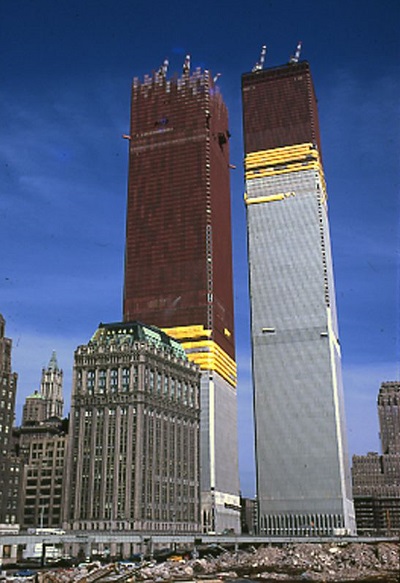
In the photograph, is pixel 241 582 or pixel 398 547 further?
pixel 398 547

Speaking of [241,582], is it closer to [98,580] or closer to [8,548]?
[98,580]

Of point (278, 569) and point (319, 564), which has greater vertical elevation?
point (319, 564)

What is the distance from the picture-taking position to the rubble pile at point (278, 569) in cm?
10088

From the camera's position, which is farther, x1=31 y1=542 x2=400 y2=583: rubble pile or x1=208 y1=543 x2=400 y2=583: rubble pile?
x1=208 y1=543 x2=400 y2=583: rubble pile

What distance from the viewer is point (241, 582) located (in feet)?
315

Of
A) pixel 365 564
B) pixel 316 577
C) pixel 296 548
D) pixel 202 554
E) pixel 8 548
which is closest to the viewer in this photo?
pixel 316 577

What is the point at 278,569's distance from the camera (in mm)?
124875

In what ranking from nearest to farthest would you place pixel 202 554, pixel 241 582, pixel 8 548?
pixel 241 582 → pixel 8 548 → pixel 202 554

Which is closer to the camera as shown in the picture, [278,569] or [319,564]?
[319,564]

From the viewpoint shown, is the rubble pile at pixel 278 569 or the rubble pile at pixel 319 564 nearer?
the rubble pile at pixel 278 569

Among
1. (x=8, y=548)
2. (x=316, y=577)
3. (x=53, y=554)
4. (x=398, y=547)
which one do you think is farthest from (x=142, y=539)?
(x=316, y=577)

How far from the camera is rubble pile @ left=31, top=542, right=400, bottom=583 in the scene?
10088 cm

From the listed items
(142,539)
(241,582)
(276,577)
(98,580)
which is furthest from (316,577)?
(142,539)

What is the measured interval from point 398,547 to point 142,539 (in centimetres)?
8772
